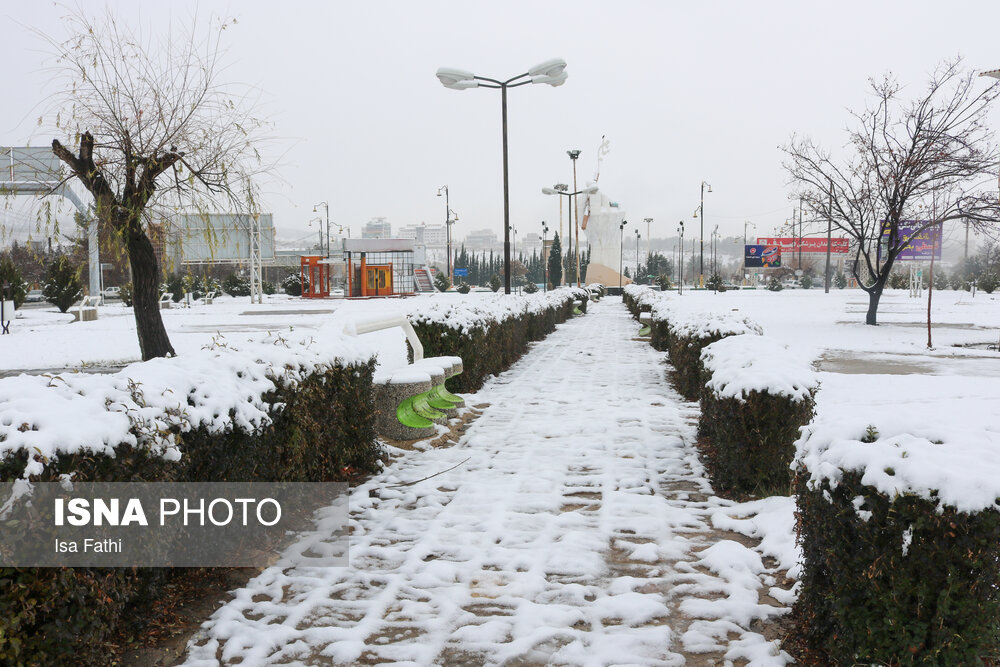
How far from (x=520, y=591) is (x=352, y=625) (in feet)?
2.92

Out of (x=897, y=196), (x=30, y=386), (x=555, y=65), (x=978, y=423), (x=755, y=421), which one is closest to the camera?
(x=30, y=386)

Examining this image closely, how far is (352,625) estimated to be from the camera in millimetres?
3094

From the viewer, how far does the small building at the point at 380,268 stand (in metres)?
50.3

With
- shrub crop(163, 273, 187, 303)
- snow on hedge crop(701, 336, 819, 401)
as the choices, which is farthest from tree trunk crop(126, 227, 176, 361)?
shrub crop(163, 273, 187, 303)

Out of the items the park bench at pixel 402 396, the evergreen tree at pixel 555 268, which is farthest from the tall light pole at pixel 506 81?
the evergreen tree at pixel 555 268

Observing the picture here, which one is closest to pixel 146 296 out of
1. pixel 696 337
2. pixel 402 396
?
pixel 402 396

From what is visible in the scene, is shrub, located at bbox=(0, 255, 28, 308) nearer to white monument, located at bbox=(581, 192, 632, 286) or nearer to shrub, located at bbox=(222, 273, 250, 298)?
shrub, located at bbox=(222, 273, 250, 298)

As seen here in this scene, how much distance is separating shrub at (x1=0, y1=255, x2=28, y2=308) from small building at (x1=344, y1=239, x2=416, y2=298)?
2159 centimetres

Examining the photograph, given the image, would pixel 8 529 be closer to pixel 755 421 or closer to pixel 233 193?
pixel 755 421

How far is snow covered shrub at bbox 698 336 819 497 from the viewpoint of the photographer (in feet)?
15.3

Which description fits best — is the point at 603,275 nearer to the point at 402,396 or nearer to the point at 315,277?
the point at 315,277

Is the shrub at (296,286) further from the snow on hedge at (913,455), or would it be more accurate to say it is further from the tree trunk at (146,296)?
the snow on hedge at (913,455)

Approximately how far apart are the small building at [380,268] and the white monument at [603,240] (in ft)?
57.4

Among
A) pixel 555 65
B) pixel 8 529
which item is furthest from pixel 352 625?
pixel 555 65
